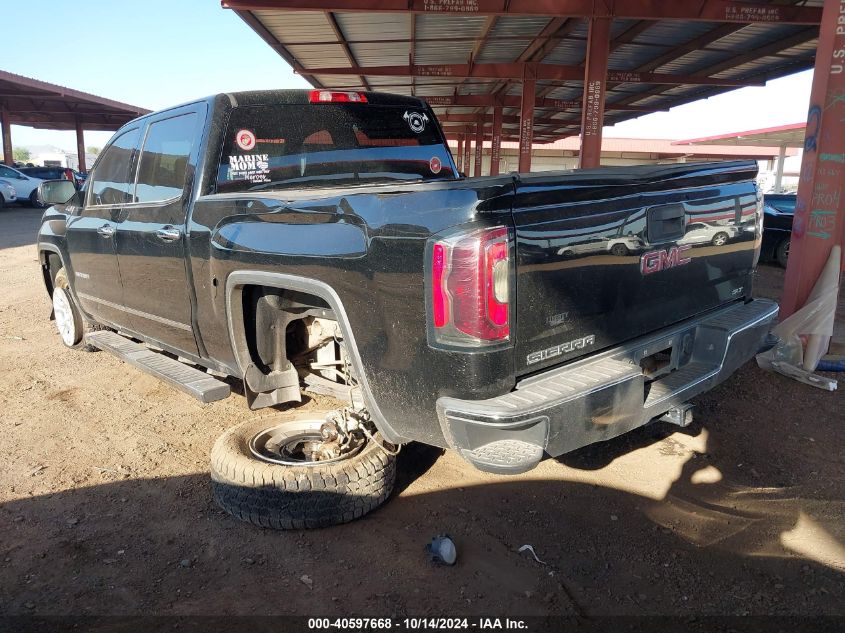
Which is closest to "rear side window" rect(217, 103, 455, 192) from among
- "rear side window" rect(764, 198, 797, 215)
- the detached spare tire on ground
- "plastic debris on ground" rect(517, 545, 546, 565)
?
the detached spare tire on ground

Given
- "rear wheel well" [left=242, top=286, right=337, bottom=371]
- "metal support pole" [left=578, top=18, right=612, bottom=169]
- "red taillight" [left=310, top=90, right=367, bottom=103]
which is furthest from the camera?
"metal support pole" [left=578, top=18, right=612, bottom=169]

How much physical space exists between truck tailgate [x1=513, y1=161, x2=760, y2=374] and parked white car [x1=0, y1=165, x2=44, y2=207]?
2492 centimetres

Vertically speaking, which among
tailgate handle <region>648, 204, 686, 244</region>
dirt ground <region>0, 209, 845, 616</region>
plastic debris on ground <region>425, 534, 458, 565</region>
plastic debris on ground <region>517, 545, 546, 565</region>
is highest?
tailgate handle <region>648, 204, 686, 244</region>

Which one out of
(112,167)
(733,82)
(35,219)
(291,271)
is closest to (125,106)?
(35,219)

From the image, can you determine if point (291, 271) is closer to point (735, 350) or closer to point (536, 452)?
point (536, 452)

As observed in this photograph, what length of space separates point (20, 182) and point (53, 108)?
12.2 m

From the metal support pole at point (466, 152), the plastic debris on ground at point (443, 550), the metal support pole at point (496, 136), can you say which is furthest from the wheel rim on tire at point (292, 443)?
the metal support pole at point (466, 152)

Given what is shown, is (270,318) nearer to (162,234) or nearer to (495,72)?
(162,234)

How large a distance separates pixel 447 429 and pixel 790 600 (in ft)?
5.18

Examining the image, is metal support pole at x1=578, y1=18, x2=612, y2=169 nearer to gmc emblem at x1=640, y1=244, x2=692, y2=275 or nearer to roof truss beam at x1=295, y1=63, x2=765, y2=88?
roof truss beam at x1=295, y1=63, x2=765, y2=88

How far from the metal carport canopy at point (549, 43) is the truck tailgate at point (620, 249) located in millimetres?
8087

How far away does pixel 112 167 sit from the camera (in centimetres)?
471

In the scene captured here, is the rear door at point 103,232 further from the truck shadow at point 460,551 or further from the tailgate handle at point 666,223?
the tailgate handle at point 666,223

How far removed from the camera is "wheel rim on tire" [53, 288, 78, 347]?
5.73 m
